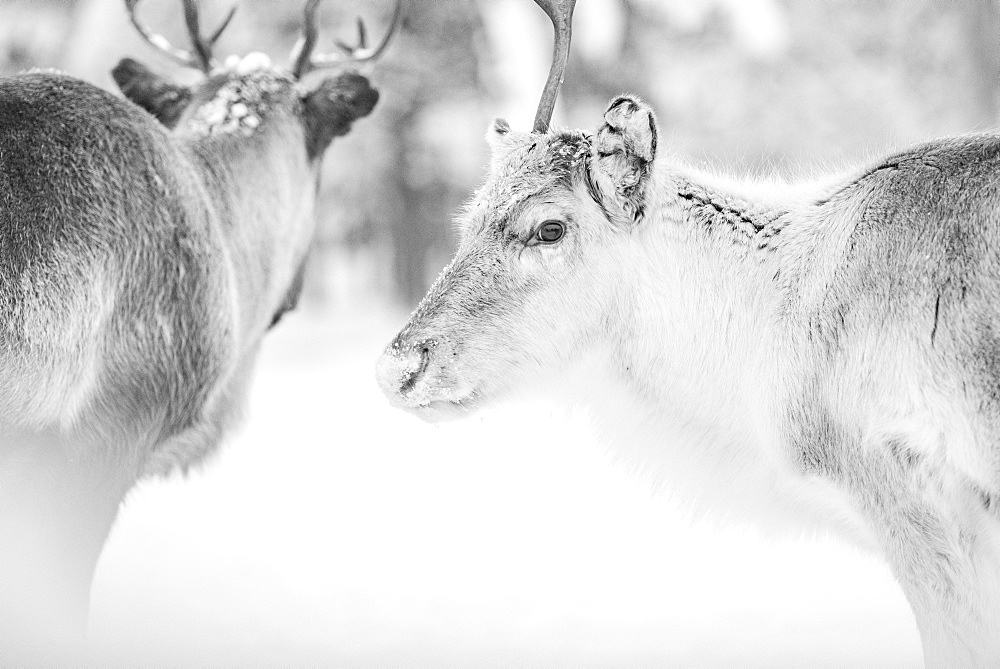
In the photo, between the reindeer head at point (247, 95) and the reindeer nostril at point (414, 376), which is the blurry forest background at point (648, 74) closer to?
the reindeer head at point (247, 95)

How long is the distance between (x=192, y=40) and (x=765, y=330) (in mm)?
4513

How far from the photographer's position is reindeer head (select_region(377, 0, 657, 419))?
3.26 meters

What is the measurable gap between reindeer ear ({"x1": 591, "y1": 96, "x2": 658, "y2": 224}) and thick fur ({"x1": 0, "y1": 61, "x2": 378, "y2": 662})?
Result: 1973 millimetres

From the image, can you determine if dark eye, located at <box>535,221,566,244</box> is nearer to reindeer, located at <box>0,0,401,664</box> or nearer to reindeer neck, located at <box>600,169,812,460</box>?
reindeer neck, located at <box>600,169,812,460</box>

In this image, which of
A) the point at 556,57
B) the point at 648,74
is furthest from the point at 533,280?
the point at 648,74

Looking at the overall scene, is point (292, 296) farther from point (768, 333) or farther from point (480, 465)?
point (768, 333)

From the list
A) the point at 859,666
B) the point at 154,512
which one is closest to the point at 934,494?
the point at 859,666

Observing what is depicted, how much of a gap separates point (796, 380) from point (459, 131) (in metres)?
15.2

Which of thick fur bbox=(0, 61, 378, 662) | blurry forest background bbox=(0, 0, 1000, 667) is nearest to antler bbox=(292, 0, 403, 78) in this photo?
blurry forest background bbox=(0, 0, 1000, 667)

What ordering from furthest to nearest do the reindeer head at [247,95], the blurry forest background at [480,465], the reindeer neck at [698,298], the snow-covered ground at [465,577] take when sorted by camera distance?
the reindeer head at [247,95] < the blurry forest background at [480,465] < the snow-covered ground at [465,577] < the reindeer neck at [698,298]

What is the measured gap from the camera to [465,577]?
17.6 ft

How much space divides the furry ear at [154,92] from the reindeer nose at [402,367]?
3361 mm

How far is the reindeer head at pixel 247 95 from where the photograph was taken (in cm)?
554

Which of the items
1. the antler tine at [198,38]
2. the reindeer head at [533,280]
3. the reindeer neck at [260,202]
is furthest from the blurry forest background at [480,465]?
the antler tine at [198,38]
